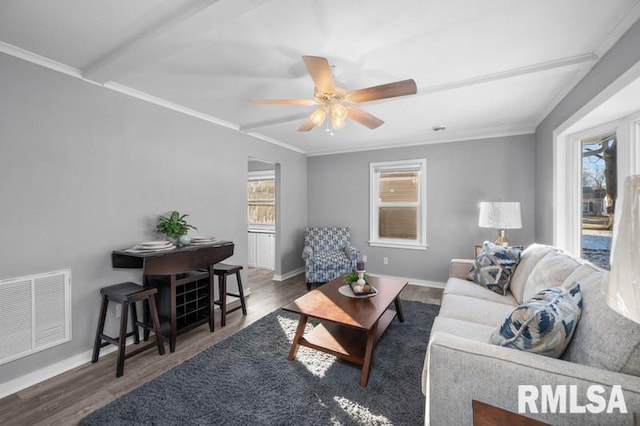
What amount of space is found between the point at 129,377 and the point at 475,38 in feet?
10.7

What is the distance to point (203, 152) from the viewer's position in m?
3.11

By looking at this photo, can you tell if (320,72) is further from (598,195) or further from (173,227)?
(598,195)

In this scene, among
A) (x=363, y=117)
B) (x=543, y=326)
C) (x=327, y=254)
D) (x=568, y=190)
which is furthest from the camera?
(x=327, y=254)

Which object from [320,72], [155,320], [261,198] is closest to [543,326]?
[320,72]

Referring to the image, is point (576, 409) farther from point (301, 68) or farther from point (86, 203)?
point (86, 203)

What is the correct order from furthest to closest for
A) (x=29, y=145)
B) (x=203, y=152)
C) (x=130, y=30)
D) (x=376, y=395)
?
(x=203, y=152)
(x=29, y=145)
(x=376, y=395)
(x=130, y=30)

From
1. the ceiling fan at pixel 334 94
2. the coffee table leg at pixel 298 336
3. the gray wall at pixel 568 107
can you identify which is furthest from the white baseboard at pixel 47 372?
the gray wall at pixel 568 107

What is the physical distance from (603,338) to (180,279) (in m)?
2.75

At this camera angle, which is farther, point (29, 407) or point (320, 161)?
point (320, 161)

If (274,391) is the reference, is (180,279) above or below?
above

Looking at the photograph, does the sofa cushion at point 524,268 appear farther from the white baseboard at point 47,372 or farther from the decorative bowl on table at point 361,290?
the white baseboard at point 47,372

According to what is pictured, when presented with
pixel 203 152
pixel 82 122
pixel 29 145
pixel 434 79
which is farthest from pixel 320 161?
pixel 29 145

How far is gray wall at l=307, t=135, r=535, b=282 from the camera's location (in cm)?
357

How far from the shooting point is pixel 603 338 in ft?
3.43
